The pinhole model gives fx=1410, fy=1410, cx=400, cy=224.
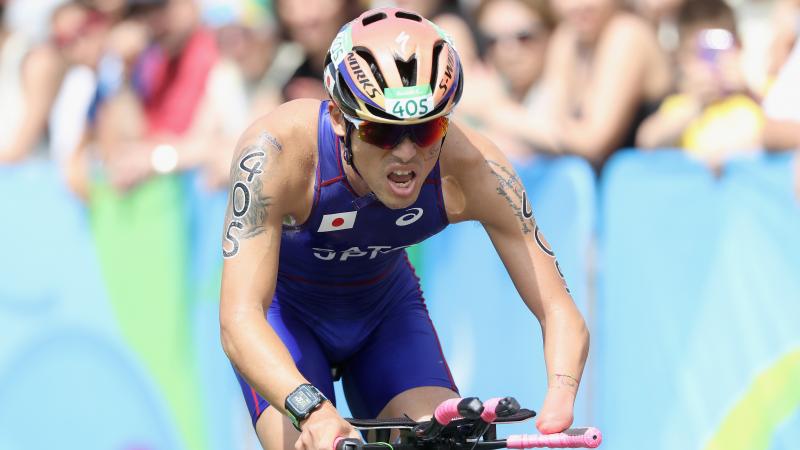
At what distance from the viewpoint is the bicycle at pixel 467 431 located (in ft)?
15.6

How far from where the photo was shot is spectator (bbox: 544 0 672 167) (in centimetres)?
873

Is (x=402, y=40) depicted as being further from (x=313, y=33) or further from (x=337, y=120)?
(x=313, y=33)

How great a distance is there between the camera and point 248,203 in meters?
5.74

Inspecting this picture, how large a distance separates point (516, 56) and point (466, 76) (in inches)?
17.2

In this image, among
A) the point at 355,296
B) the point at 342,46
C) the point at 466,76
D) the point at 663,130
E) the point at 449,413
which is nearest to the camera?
the point at 449,413

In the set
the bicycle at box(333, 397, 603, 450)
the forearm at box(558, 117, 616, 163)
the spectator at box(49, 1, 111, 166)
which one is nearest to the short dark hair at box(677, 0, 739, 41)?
the forearm at box(558, 117, 616, 163)

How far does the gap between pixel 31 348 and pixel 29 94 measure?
2.16 m

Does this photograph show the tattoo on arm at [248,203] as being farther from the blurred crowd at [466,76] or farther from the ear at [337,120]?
the blurred crowd at [466,76]

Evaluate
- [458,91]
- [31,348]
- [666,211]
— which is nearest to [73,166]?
[31,348]

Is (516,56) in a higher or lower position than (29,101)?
lower

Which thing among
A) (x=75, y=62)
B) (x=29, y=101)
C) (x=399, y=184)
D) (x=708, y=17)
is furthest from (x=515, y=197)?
(x=29, y=101)

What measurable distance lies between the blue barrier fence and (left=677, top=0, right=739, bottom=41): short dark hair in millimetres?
978

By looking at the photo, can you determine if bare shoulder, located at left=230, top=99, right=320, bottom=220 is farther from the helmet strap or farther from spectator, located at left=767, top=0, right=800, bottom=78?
spectator, located at left=767, top=0, right=800, bottom=78

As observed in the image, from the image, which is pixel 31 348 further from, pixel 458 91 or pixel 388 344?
pixel 458 91
